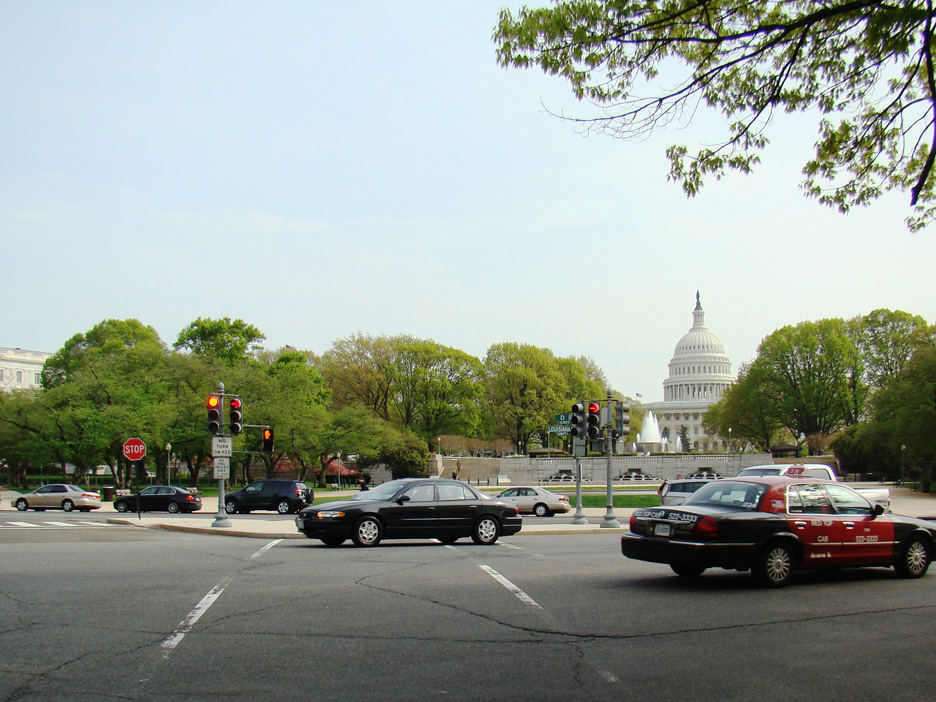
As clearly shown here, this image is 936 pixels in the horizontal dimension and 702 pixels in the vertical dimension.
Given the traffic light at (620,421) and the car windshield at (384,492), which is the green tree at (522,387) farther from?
the car windshield at (384,492)

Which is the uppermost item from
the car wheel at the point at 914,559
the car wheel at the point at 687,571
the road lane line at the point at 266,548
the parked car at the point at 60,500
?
the car wheel at the point at 914,559

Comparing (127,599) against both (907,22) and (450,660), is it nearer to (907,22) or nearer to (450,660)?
(450,660)

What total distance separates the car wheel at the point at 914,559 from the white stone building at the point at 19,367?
135 meters

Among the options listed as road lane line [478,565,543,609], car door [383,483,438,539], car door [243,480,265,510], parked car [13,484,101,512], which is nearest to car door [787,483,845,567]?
road lane line [478,565,543,609]

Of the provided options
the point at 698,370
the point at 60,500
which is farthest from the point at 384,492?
the point at 698,370

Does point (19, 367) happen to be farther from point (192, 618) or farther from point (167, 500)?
point (192, 618)

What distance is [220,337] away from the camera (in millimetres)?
73125

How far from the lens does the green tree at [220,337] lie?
71875 mm

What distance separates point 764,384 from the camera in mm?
84875

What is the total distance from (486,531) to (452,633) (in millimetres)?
10190

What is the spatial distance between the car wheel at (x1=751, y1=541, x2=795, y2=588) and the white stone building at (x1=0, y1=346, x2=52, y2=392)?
5327 inches

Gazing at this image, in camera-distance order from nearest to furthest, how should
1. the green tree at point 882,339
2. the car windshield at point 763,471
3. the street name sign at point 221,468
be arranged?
the street name sign at point 221,468 < the car windshield at point 763,471 < the green tree at point 882,339

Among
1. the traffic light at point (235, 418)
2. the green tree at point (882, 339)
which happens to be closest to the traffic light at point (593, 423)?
the traffic light at point (235, 418)

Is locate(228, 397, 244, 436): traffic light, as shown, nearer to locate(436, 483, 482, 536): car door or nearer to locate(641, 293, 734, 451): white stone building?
locate(436, 483, 482, 536): car door
